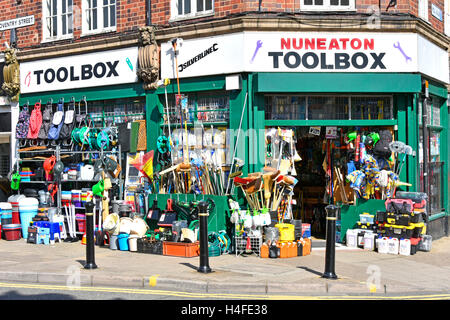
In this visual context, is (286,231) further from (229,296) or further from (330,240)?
(229,296)

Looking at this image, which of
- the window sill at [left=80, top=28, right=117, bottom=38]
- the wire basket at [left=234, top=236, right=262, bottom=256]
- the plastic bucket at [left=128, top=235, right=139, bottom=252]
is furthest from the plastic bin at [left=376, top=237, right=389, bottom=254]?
the window sill at [left=80, top=28, right=117, bottom=38]

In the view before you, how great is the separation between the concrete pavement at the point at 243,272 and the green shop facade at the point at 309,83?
1553 millimetres

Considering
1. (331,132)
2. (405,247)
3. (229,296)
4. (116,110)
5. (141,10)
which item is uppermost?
(141,10)

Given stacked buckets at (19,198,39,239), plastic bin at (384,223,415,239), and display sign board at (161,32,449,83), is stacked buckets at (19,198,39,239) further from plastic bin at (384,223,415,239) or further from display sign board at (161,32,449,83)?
plastic bin at (384,223,415,239)

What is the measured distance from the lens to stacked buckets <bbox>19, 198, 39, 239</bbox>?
14602mm

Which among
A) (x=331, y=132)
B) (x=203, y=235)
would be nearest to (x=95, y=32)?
(x=331, y=132)

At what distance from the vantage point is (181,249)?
11758 millimetres

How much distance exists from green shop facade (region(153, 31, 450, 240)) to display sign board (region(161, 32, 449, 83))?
0.07 feet

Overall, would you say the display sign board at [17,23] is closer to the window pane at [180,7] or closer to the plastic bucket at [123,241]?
the window pane at [180,7]

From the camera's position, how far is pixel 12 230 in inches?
563

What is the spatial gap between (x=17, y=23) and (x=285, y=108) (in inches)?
320
